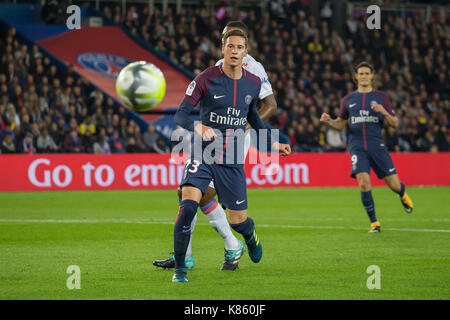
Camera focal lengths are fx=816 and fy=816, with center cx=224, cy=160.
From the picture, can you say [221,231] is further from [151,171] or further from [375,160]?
[151,171]

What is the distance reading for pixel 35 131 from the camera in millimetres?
21703

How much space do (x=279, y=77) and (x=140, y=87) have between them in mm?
17454

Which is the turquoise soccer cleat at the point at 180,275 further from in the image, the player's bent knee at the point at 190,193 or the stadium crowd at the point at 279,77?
the stadium crowd at the point at 279,77

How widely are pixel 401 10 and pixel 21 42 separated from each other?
18331mm

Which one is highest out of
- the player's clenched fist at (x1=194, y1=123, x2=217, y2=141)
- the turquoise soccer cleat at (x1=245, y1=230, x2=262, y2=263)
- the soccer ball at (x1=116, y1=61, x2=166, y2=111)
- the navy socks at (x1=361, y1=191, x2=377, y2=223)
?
the soccer ball at (x1=116, y1=61, x2=166, y2=111)

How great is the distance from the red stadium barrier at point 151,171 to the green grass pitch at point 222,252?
10.9 ft

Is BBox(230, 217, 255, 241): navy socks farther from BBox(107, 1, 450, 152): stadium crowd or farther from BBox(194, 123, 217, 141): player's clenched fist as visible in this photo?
BBox(107, 1, 450, 152): stadium crowd

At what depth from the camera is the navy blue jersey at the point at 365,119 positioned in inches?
495

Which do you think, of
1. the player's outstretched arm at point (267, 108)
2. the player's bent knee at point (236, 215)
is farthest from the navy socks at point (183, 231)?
the player's outstretched arm at point (267, 108)

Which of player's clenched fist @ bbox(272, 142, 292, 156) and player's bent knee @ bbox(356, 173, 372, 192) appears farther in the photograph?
player's bent knee @ bbox(356, 173, 372, 192)

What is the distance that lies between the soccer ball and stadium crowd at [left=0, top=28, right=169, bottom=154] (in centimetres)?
1008

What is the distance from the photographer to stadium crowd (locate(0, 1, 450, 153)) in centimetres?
2275

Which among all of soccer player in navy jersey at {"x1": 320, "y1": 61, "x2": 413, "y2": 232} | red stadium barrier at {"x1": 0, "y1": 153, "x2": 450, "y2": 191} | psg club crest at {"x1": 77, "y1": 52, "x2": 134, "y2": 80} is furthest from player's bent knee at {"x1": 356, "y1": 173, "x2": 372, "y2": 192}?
psg club crest at {"x1": 77, "y1": 52, "x2": 134, "y2": 80}
